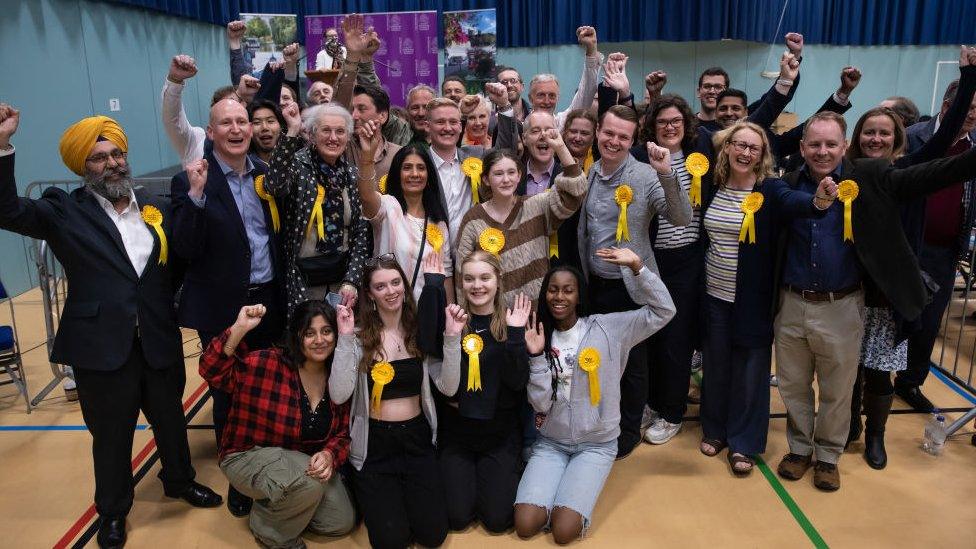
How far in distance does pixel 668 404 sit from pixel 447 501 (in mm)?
1444

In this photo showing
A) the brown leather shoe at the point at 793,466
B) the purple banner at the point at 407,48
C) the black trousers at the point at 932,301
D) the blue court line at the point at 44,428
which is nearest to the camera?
the brown leather shoe at the point at 793,466

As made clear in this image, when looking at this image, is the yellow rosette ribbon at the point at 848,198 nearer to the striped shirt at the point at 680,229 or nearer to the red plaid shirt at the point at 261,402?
the striped shirt at the point at 680,229

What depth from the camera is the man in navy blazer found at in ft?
9.63

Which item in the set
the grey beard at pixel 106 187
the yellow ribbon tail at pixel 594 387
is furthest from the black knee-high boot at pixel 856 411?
the grey beard at pixel 106 187

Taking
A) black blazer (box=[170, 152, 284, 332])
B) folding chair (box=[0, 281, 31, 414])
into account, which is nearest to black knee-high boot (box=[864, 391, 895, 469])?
black blazer (box=[170, 152, 284, 332])

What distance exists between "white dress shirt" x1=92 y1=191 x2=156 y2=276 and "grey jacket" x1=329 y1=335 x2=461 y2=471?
0.91 meters

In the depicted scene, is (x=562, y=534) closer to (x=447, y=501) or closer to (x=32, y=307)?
(x=447, y=501)

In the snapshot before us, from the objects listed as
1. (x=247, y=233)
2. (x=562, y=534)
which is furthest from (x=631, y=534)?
(x=247, y=233)

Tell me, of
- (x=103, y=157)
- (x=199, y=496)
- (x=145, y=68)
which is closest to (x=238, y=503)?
(x=199, y=496)

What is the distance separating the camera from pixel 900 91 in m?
11.5

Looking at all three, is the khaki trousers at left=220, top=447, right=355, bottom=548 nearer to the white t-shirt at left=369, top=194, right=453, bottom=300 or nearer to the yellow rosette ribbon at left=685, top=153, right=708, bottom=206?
the white t-shirt at left=369, top=194, right=453, bottom=300

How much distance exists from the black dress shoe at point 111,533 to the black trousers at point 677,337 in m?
2.76

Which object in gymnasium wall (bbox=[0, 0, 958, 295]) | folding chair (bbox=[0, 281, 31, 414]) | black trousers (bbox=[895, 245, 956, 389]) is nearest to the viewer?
black trousers (bbox=[895, 245, 956, 389])

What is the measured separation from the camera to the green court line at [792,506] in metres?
2.95
